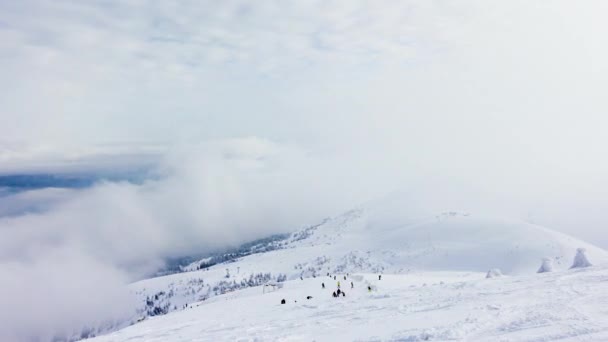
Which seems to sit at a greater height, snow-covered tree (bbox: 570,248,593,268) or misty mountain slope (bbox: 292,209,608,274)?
snow-covered tree (bbox: 570,248,593,268)

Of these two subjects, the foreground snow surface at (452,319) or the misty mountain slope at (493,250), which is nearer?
the foreground snow surface at (452,319)

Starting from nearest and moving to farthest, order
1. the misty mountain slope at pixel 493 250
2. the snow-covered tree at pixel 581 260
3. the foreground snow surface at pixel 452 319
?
1. the foreground snow surface at pixel 452 319
2. the snow-covered tree at pixel 581 260
3. the misty mountain slope at pixel 493 250

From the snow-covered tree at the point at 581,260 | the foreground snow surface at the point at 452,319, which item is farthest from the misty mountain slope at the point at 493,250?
the foreground snow surface at the point at 452,319

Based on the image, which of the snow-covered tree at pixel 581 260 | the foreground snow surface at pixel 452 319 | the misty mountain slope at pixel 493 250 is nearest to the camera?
the foreground snow surface at pixel 452 319

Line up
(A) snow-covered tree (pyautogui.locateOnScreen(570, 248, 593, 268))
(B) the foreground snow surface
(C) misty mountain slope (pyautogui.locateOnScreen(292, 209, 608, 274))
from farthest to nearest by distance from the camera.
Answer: (C) misty mountain slope (pyautogui.locateOnScreen(292, 209, 608, 274)) < (A) snow-covered tree (pyautogui.locateOnScreen(570, 248, 593, 268)) < (B) the foreground snow surface

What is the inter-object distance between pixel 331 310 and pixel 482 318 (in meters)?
13.4

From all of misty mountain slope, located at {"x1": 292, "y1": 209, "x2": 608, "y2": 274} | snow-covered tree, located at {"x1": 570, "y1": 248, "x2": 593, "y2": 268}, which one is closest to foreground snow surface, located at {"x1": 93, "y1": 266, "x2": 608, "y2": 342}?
snow-covered tree, located at {"x1": 570, "y1": 248, "x2": 593, "y2": 268}

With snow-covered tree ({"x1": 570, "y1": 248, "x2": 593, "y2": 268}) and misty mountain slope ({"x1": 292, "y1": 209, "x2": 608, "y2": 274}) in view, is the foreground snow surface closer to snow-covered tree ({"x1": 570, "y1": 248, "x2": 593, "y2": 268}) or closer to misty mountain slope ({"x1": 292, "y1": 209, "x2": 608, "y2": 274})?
snow-covered tree ({"x1": 570, "y1": 248, "x2": 593, "y2": 268})

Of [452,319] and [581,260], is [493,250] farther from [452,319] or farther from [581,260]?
[452,319]

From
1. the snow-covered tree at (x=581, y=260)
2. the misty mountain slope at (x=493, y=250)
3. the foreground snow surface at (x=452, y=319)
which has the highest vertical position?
the foreground snow surface at (x=452, y=319)

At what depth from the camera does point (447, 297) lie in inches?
1051

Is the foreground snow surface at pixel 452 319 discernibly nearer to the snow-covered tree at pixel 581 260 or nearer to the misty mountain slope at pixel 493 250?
the snow-covered tree at pixel 581 260

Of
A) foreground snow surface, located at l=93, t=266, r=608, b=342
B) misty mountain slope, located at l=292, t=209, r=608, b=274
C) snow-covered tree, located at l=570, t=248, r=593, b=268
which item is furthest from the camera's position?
misty mountain slope, located at l=292, t=209, r=608, b=274

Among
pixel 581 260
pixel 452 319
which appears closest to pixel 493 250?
pixel 581 260
